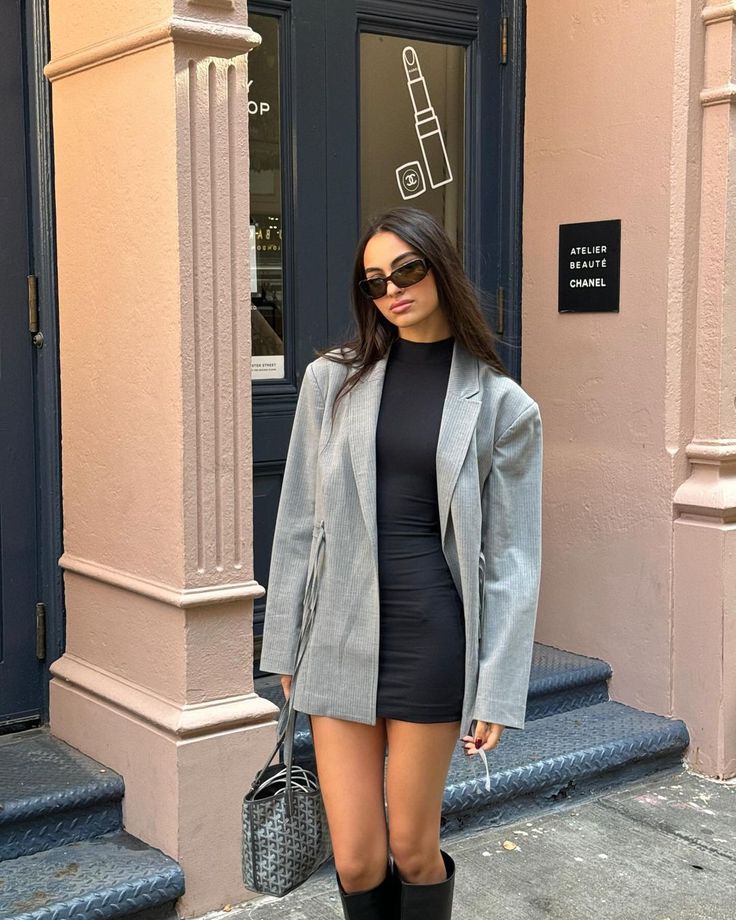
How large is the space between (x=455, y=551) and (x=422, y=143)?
10.3 ft

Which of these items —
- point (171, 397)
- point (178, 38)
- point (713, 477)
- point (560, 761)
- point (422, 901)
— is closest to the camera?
point (422, 901)

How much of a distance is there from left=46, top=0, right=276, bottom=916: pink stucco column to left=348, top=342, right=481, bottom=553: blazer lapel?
39.6 inches

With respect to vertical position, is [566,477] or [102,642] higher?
[566,477]

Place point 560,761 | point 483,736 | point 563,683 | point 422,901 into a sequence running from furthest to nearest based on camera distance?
point 563,683 → point 560,761 → point 422,901 → point 483,736

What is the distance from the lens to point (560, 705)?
17.4 feet

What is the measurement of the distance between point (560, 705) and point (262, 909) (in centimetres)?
188

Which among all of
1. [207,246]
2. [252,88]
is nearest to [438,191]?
[252,88]

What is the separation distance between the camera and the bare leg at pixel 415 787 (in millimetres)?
2785

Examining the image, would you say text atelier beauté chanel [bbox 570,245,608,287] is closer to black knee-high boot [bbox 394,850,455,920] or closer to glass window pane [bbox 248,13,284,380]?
glass window pane [bbox 248,13,284,380]

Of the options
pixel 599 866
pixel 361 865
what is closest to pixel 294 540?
pixel 361 865

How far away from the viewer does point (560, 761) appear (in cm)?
475

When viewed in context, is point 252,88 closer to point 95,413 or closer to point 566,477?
point 95,413

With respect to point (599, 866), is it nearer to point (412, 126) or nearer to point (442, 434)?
point (442, 434)

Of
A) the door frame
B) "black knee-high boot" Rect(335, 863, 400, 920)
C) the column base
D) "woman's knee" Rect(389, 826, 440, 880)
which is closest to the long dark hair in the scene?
"woman's knee" Rect(389, 826, 440, 880)
